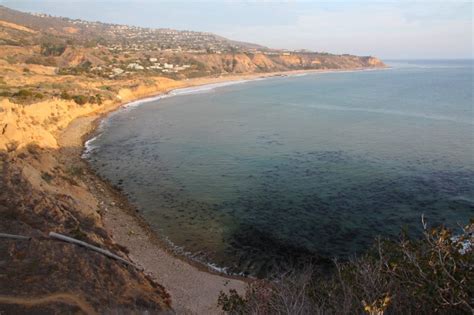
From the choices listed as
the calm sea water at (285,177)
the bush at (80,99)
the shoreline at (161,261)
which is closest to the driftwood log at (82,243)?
the shoreline at (161,261)

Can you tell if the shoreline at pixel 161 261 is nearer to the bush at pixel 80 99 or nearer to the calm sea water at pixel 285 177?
the calm sea water at pixel 285 177

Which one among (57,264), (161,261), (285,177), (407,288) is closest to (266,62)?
(285,177)

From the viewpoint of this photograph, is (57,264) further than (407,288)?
Yes

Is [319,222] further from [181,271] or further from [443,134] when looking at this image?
[443,134]

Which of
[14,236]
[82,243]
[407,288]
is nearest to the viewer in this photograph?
[407,288]

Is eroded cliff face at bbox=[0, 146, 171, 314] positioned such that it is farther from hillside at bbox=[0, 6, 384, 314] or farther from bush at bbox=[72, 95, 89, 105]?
bush at bbox=[72, 95, 89, 105]

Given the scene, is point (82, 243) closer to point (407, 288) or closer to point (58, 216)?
point (58, 216)

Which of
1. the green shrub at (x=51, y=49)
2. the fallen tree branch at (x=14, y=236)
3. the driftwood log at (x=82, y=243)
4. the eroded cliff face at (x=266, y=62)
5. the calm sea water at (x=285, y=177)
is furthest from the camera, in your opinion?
the eroded cliff face at (x=266, y=62)

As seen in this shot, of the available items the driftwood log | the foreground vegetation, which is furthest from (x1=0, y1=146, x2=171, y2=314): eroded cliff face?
the foreground vegetation

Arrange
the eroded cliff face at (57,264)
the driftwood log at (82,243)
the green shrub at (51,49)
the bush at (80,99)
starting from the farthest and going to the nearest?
1. the green shrub at (51,49)
2. the bush at (80,99)
3. the driftwood log at (82,243)
4. the eroded cliff face at (57,264)
